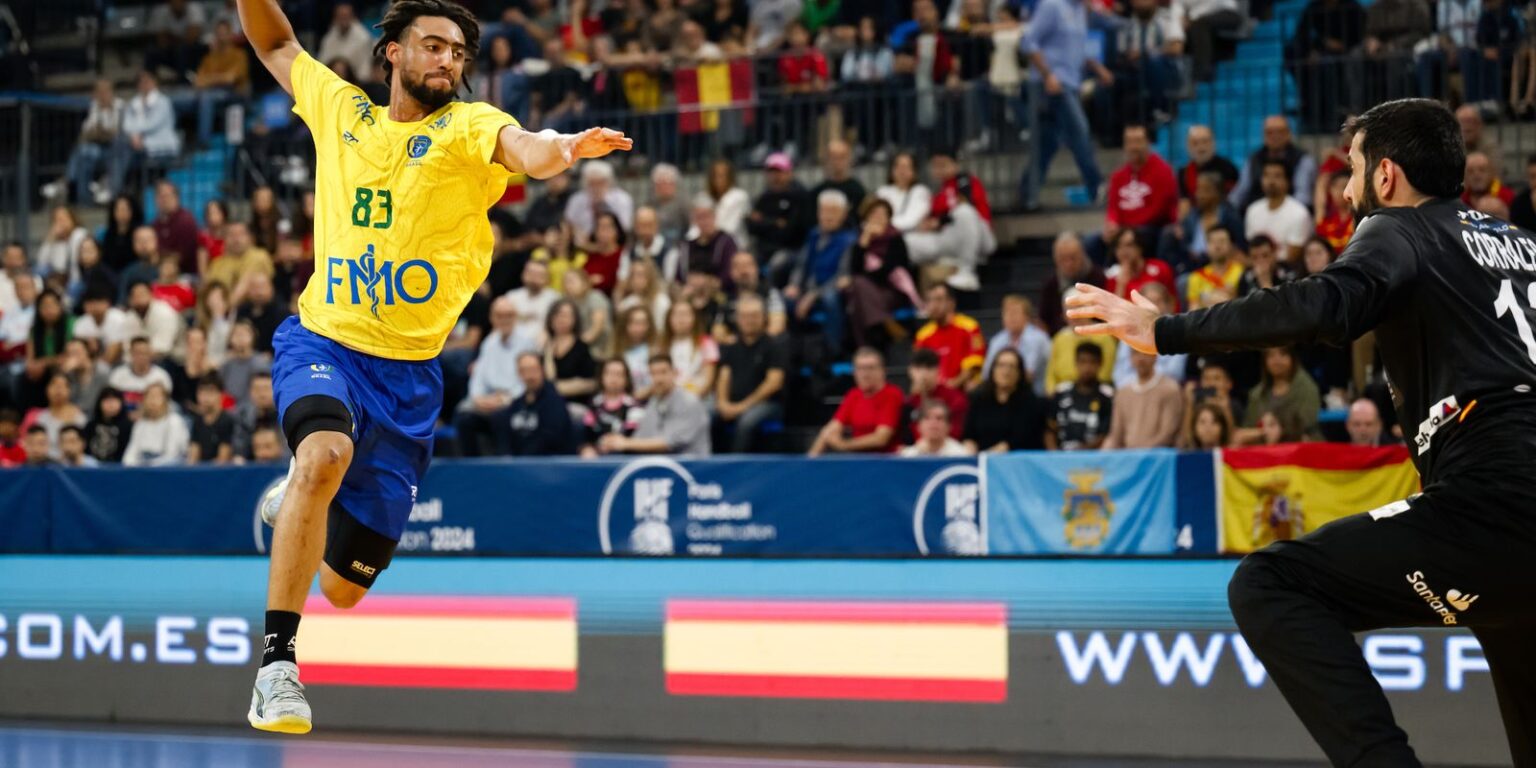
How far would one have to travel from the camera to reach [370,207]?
721cm

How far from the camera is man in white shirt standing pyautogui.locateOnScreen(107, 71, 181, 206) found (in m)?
21.1

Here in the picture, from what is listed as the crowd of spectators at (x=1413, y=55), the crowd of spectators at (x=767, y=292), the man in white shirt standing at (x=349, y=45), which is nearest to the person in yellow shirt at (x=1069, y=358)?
the crowd of spectators at (x=767, y=292)

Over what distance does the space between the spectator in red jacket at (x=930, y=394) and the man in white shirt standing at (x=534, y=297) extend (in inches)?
140

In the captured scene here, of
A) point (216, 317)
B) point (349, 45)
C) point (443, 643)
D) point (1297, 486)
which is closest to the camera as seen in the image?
point (1297, 486)

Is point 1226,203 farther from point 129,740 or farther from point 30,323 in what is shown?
point 30,323

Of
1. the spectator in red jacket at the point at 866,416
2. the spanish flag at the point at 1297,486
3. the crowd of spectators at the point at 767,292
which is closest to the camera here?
the spanish flag at the point at 1297,486

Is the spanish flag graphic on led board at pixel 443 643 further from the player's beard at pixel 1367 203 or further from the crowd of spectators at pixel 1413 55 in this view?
the crowd of spectators at pixel 1413 55

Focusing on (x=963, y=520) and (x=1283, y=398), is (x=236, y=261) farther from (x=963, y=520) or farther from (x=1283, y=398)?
(x=1283, y=398)

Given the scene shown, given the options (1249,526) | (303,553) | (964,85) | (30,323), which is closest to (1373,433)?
(1249,526)

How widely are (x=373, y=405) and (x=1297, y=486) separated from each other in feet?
19.7

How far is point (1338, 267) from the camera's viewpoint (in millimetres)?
5215

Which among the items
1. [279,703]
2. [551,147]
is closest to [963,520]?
[551,147]

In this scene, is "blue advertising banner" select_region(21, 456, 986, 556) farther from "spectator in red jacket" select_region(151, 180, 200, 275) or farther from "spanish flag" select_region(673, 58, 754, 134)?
"spanish flag" select_region(673, 58, 754, 134)

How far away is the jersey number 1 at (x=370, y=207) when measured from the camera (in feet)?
23.6
